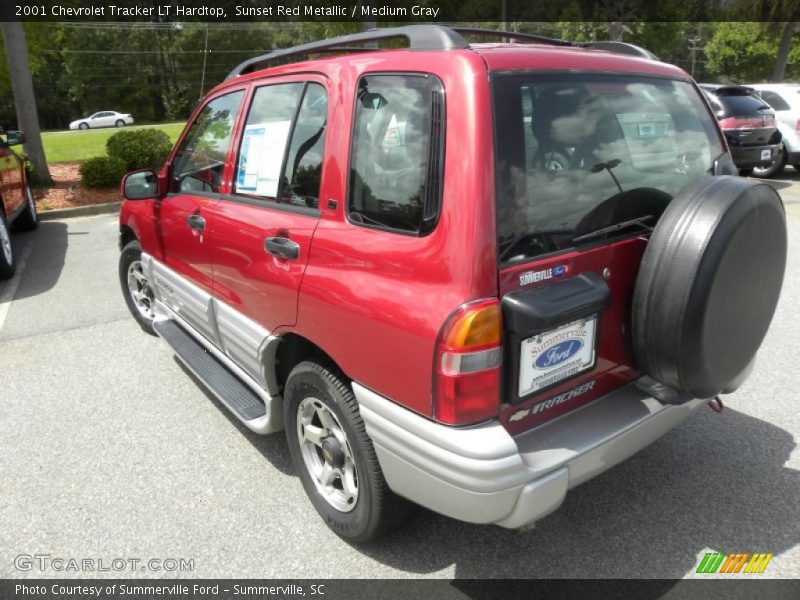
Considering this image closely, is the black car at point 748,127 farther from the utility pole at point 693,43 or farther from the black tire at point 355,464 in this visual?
the utility pole at point 693,43

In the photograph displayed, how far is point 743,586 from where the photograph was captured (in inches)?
88.9

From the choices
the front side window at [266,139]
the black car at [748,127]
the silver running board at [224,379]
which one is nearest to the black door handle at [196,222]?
the front side window at [266,139]

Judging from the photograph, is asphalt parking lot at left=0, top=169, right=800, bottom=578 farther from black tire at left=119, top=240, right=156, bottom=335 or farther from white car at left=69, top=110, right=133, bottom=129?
white car at left=69, top=110, right=133, bottom=129

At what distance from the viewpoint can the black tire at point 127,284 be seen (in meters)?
4.67

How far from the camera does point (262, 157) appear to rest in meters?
2.88

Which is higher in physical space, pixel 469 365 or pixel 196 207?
pixel 196 207

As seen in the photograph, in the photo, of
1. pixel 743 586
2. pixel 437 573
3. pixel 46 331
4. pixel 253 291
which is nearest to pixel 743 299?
pixel 743 586

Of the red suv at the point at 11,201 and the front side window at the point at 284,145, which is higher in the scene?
the front side window at the point at 284,145

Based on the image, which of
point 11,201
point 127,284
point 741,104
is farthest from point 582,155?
point 741,104

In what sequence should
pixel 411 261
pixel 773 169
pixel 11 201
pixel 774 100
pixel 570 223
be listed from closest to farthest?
pixel 411 261, pixel 570 223, pixel 11 201, pixel 773 169, pixel 774 100

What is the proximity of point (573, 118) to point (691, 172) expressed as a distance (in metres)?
0.83

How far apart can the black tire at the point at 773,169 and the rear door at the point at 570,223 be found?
35.3ft

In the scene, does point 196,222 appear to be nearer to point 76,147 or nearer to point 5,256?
point 5,256

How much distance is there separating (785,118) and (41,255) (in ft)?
41.9
